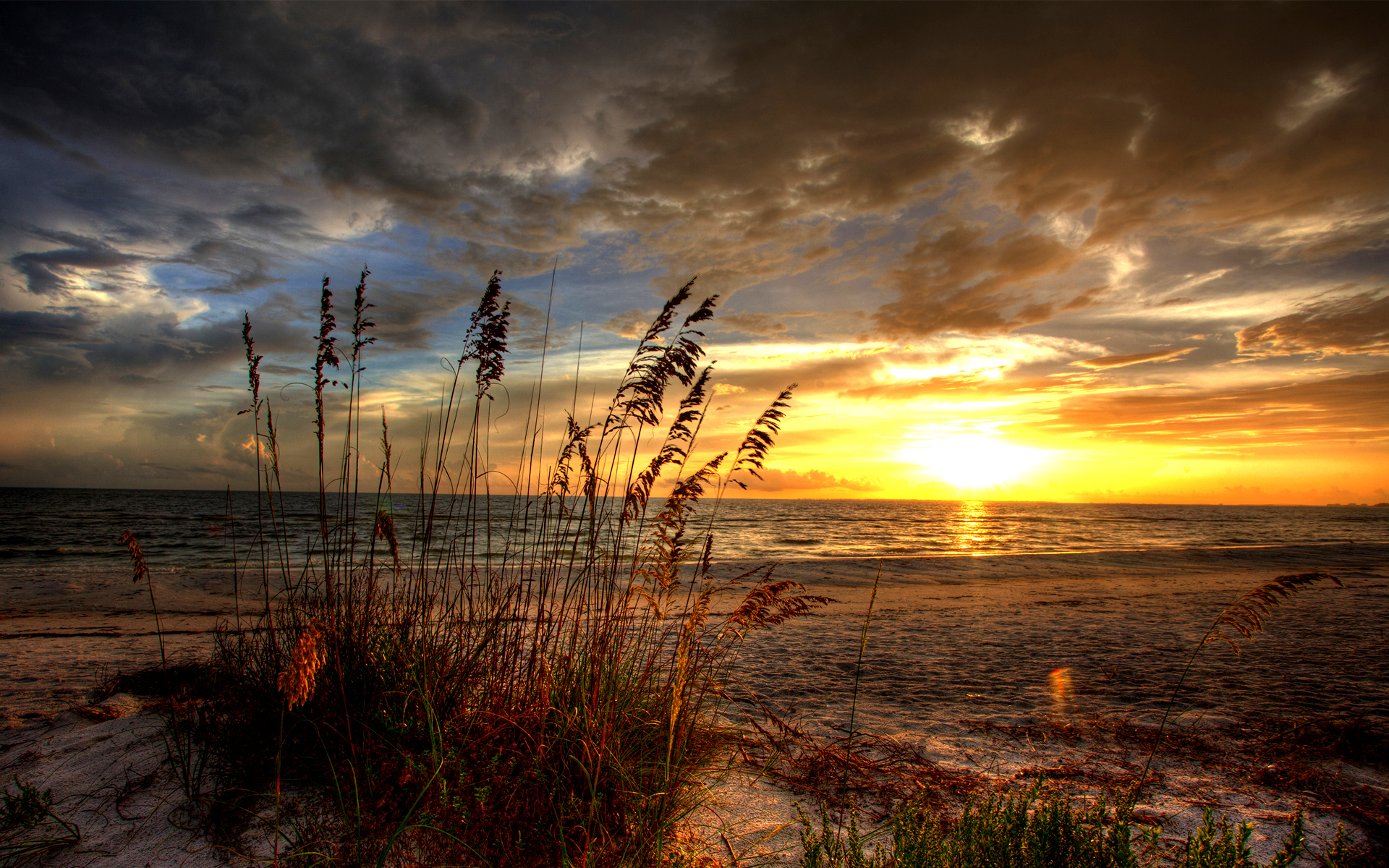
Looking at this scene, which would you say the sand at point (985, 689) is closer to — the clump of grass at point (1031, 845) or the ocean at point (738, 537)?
the clump of grass at point (1031, 845)

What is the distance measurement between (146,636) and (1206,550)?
101 feet

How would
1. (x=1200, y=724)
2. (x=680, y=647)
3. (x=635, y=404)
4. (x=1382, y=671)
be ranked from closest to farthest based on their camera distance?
1. (x=680, y=647)
2. (x=635, y=404)
3. (x=1200, y=724)
4. (x=1382, y=671)

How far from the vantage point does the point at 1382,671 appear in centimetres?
554

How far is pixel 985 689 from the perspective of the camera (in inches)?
203

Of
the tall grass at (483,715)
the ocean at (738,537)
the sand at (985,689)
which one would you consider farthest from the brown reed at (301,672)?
the ocean at (738,537)

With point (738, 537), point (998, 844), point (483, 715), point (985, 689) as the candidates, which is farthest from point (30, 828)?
point (738, 537)

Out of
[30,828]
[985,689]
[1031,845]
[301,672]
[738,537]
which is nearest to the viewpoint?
[301,672]

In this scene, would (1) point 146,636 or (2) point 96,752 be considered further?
(1) point 146,636

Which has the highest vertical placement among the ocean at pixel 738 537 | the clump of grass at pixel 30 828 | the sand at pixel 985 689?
the clump of grass at pixel 30 828

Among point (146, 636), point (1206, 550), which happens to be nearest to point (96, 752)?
point (146, 636)

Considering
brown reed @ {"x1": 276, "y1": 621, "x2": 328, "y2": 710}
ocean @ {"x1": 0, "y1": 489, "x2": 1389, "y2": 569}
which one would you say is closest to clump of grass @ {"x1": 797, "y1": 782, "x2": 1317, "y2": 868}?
brown reed @ {"x1": 276, "y1": 621, "x2": 328, "y2": 710}

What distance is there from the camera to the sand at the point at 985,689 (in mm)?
2945

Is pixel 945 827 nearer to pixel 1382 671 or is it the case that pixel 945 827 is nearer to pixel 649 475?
pixel 649 475

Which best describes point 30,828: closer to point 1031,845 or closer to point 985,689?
point 1031,845
